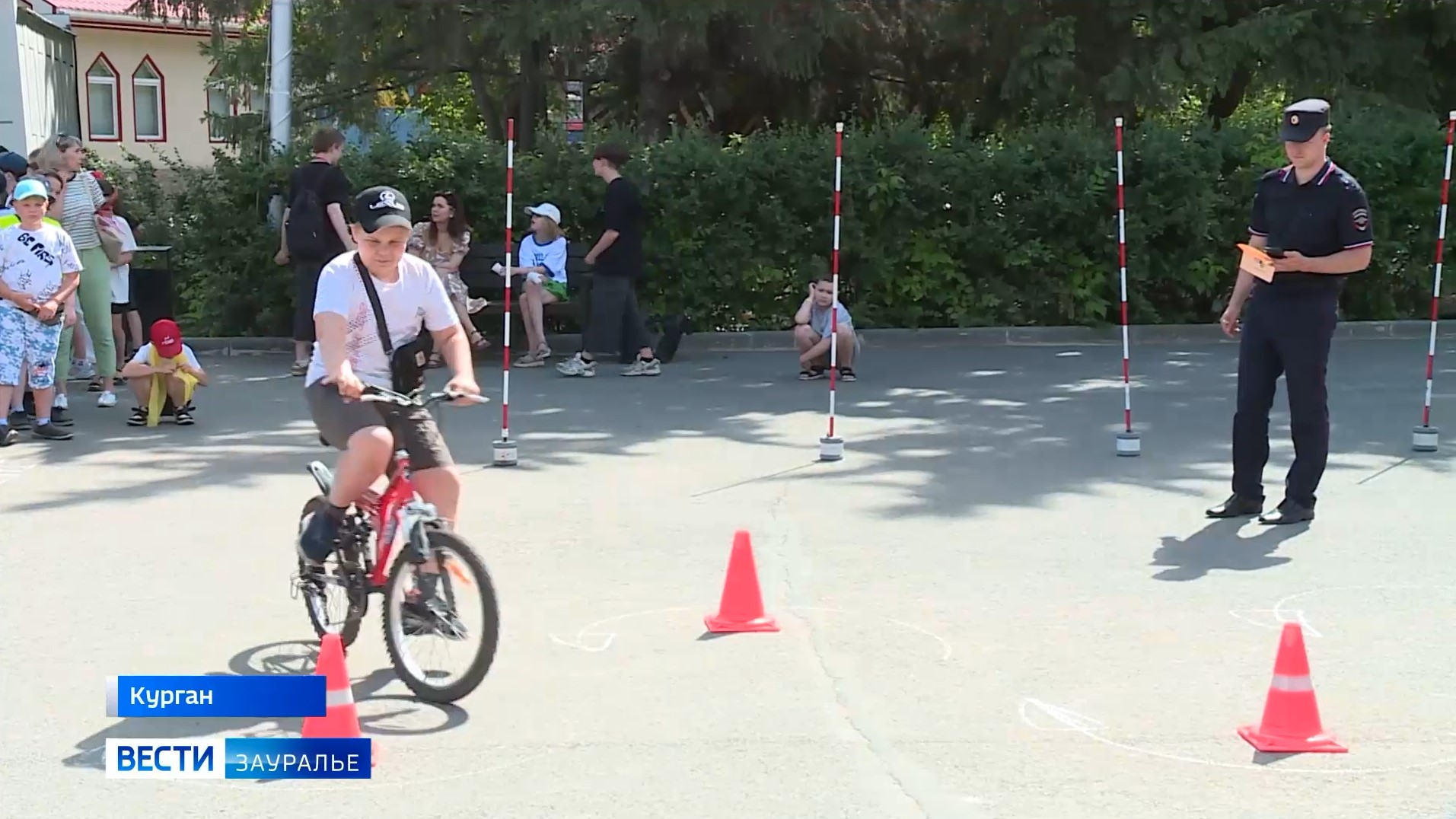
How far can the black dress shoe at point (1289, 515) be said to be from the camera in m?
8.67

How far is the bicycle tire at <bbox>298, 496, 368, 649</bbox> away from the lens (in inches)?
243

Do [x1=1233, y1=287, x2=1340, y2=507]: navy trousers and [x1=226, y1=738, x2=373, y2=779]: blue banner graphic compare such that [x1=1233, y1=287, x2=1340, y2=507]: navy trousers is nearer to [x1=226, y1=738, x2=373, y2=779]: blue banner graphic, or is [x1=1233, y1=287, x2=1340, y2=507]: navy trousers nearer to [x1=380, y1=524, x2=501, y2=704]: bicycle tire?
[x1=380, y1=524, x2=501, y2=704]: bicycle tire

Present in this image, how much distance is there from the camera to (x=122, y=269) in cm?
1437

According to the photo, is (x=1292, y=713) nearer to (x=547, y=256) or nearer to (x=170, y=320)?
(x=170, y=320)

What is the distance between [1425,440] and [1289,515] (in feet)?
8.95

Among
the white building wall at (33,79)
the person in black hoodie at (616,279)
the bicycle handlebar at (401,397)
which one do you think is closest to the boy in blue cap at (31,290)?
the person in black hoodie at (616,279)

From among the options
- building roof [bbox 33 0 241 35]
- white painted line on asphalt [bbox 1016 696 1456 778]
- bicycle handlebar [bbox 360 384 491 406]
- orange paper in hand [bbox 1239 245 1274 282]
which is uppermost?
building roof [bbox 33 0 241 35]

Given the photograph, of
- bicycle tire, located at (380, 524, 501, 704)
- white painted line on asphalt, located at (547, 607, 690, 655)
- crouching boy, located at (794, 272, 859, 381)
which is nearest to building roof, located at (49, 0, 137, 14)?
crouching boy, located at (794, 272, 859, 381)

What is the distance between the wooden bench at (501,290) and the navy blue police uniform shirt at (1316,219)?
8684 millimetres

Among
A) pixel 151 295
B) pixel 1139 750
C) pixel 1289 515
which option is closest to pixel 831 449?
A: pixel 1289 515

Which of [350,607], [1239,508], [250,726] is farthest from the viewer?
[1239,508]

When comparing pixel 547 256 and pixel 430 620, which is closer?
pixel 430 620

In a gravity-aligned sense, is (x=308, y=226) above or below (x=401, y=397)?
above

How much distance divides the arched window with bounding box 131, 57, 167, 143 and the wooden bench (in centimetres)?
3224
